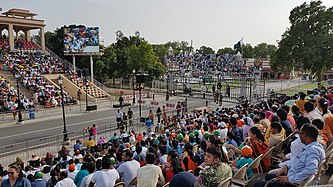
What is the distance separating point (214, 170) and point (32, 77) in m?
34.1

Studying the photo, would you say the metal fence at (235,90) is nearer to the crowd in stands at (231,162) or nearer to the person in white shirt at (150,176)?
the crowd in stands at (231,162)

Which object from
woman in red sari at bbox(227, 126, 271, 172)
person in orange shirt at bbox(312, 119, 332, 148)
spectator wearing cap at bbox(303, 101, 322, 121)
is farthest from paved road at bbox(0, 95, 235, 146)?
person in orange shirt at bbox(312, 119, 332, 148)

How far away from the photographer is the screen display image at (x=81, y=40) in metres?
41.2

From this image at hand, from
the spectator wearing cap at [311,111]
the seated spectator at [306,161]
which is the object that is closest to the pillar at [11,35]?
the spectator wearing cap at [311,111]

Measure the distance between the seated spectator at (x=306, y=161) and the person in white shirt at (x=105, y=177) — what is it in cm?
315

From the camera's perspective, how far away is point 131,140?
1298cm

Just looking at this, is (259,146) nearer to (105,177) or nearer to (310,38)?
(105,177)

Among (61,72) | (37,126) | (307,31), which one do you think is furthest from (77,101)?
(307,31)

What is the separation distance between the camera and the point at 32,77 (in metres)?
34.1

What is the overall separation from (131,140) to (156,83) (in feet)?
111

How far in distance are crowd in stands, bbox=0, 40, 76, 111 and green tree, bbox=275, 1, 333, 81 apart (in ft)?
87.3

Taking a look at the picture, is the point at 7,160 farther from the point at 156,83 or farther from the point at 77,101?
the point at 156,83

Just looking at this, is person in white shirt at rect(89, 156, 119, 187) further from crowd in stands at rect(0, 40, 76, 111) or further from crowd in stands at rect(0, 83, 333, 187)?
crowd in stands at rect(0, 40, 76, 111)

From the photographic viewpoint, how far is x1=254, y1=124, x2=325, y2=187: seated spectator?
4.24 metres
